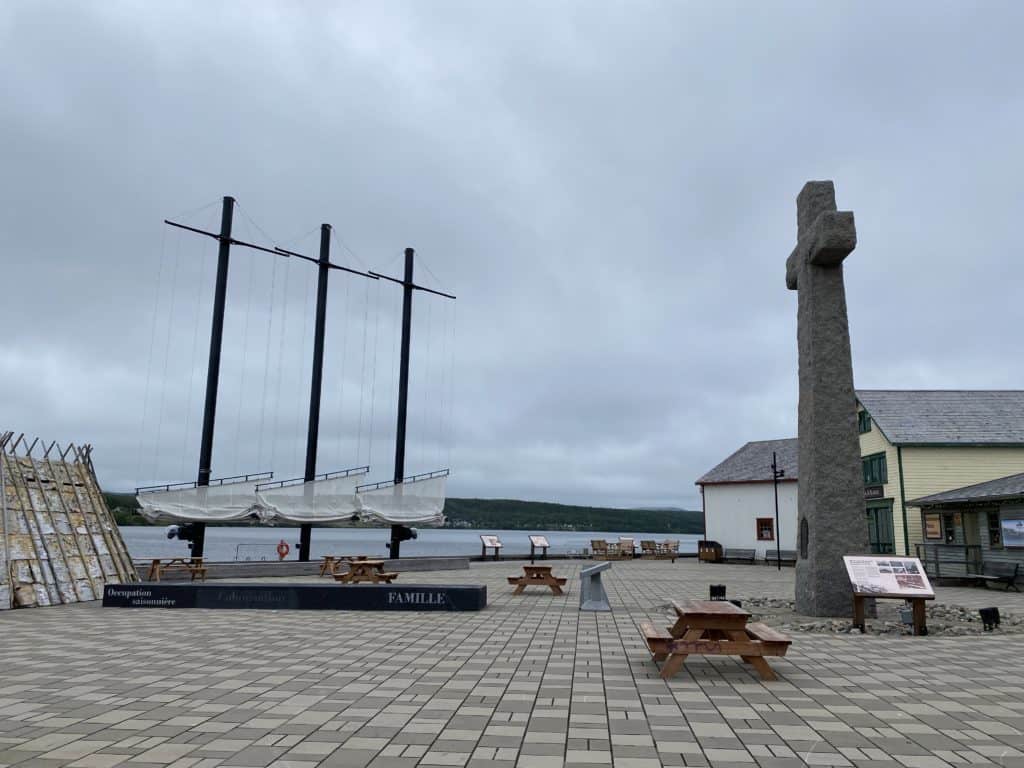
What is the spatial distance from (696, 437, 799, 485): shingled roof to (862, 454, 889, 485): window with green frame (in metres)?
7.13

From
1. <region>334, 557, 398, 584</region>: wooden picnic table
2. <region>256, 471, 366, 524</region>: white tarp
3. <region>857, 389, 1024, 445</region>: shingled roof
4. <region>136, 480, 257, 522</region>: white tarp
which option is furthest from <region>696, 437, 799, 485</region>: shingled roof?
<region>136, 480, 257, 522</region>: white tarp

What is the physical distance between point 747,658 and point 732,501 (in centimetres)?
3419

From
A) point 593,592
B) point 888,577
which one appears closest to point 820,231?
point 888,577

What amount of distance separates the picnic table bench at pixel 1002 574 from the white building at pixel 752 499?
51.1 feet

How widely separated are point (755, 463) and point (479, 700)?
37.2 metres

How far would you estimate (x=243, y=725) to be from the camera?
5781 millimetres

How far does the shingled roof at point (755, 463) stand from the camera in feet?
130

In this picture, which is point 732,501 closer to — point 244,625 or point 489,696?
point 244,625

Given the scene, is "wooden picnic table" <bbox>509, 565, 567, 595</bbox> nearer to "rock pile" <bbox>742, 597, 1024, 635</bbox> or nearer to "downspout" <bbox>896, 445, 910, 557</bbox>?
"rock pile" <bbox>742, 597, 1024, 635</bbox>

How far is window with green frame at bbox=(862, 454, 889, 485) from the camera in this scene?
29.5 meters

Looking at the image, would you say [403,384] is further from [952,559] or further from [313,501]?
[952,559]

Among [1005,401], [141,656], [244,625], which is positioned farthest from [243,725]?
[1005,401]

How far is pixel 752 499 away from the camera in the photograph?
39719 mm

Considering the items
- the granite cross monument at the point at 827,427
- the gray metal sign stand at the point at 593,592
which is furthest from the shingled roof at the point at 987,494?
the gray metal sign stand at the point at 593,592
